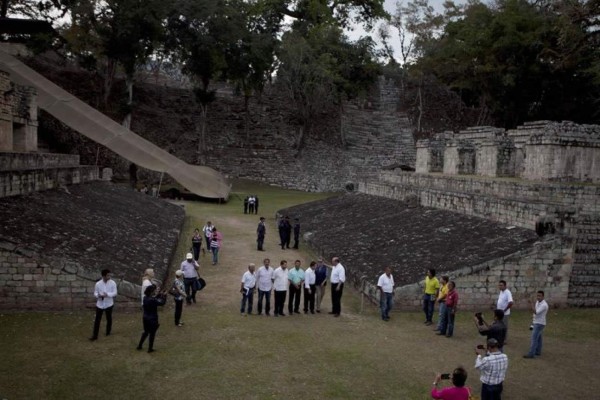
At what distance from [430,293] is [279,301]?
3394 millimetres

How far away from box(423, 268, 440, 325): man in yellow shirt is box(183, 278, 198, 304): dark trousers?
5.35m

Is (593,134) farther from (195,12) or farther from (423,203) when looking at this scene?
(195,12)

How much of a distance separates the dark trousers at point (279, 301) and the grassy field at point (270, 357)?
29cm

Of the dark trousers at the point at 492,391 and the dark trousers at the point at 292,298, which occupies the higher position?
the dark trousers at the point at 492,391

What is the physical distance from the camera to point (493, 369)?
620 centimetres

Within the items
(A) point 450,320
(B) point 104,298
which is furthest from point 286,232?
(B) point 104,298

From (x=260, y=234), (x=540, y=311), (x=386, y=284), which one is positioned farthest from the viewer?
(x=260, y=234)

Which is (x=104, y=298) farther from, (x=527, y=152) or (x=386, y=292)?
(x=527, y=152)

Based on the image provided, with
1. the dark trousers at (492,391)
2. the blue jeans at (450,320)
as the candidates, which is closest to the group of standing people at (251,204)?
the blue jeans at (450,320)

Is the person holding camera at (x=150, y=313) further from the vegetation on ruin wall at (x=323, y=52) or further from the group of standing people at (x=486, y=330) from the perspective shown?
the vegetation on ruin wall at (x=323, y=52)

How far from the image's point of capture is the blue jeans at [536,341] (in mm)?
9062

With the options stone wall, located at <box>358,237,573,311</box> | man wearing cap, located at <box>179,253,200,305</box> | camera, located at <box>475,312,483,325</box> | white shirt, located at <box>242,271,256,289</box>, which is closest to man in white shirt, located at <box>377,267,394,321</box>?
stone wall, located at <box>358,237,573,311</box>

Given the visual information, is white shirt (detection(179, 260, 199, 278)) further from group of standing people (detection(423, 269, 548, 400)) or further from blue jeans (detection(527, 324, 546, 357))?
blue jeans (detection(527, 324, 546, 357))

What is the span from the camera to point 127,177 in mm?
35906
